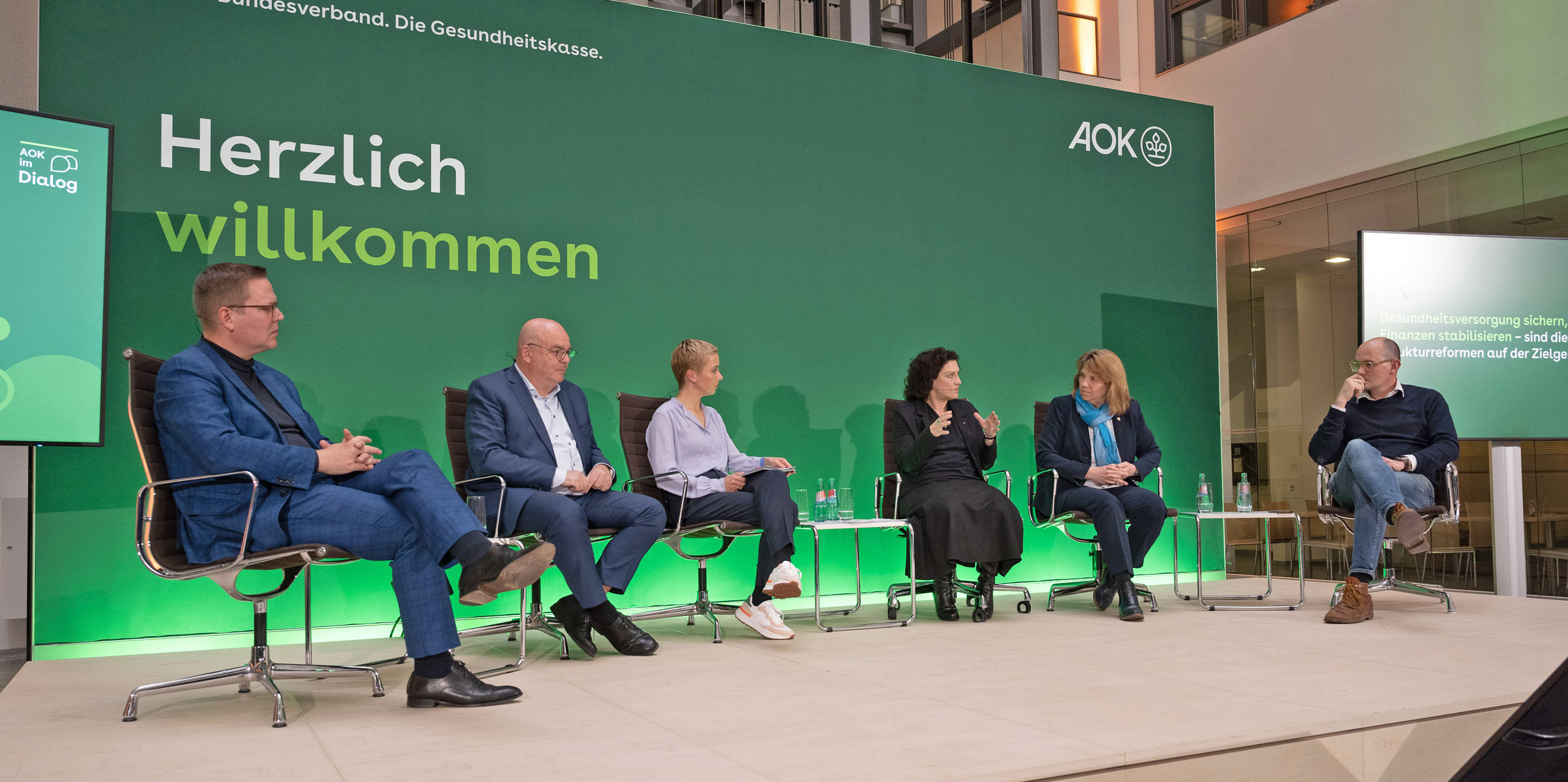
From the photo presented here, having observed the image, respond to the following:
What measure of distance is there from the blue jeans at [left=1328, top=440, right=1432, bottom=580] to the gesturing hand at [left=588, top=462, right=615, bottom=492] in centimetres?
301

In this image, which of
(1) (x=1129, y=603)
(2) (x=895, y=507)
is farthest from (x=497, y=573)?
(1) (x=1129, y=603)

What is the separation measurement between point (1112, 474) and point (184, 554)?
144 inches

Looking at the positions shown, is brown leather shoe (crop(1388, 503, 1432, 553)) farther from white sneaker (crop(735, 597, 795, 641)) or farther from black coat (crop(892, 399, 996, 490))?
white sneaker (crop(735, 597, 795, 641))

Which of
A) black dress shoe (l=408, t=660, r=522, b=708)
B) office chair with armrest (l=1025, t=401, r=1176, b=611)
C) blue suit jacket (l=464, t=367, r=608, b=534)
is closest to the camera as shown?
black dress shoe (l=408, t=660, r=522, b=708)

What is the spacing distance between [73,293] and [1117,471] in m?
4.08

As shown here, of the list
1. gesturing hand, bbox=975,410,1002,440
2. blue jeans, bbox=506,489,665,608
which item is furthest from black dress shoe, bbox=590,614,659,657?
gesturing hand, bbox=975,410,1002,440

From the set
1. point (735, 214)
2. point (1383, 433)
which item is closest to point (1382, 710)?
point (1383, 433)

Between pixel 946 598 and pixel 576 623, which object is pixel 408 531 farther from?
pixel 946 598

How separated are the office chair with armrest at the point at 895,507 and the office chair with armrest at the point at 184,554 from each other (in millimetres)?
2586

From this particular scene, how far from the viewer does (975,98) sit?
20.6 feet

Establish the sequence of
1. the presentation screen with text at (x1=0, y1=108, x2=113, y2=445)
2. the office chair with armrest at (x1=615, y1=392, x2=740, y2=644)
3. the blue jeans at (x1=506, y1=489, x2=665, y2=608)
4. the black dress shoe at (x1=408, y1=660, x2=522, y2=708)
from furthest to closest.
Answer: the office chair with armrest at (x1=615, y1=392, x2=740, y2=644) < the blue jeans at (x1=506, y1=489, x2=665, y2=608) < the presentation screen with text at (x1=0, y1=108, x2=113, y2=445) < the black dress shoe at (x1=408, y1=660, x2=522, y2=708)

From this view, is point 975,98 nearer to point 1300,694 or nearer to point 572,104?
point 572,104

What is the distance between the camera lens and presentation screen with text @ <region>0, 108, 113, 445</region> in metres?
3.56

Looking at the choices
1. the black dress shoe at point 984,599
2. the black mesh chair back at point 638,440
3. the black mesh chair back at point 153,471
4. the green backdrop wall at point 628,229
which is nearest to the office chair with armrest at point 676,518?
the black mesh chair back at point 638,440
